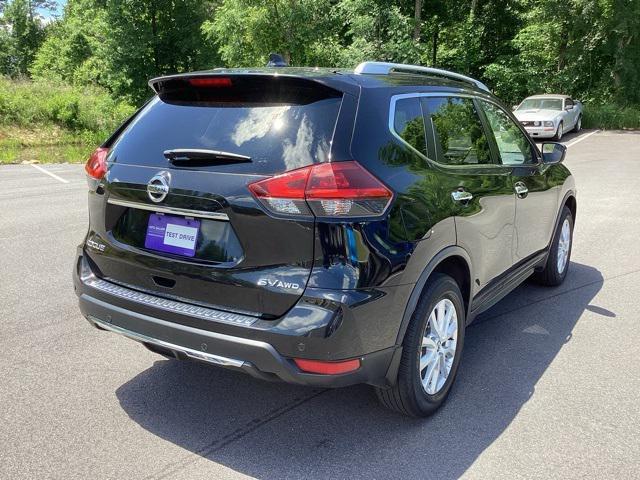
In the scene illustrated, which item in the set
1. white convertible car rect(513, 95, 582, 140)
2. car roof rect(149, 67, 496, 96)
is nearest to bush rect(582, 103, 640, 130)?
white convertible car rect(513, 95, 582, 140)

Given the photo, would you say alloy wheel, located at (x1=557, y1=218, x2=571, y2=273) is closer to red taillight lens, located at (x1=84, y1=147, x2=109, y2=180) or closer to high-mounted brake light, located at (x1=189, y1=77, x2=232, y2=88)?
high-mounted brake light, located at (x1=189, y1=77, x2=232, y2=88)

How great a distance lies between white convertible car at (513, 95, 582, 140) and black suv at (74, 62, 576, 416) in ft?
61.1

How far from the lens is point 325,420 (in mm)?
3088

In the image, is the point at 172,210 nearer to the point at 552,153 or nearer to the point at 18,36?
the point at 552,153

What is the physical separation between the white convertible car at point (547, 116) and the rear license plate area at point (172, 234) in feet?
63.3

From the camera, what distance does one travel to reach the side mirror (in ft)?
15.5

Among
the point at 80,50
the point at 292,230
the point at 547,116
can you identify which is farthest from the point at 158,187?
the point at 80,50

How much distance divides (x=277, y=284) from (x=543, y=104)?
22187 mm

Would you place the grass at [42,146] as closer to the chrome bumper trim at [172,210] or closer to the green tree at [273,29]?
the green tree at [273,29]


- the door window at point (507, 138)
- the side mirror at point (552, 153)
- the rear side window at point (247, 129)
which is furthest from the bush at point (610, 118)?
the rear side window at point (247, 129)

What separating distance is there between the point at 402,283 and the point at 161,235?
3.86ft

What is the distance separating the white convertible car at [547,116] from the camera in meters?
20.5

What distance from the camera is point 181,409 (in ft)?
10.3

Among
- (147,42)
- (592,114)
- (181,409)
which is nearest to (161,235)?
(181,409)
